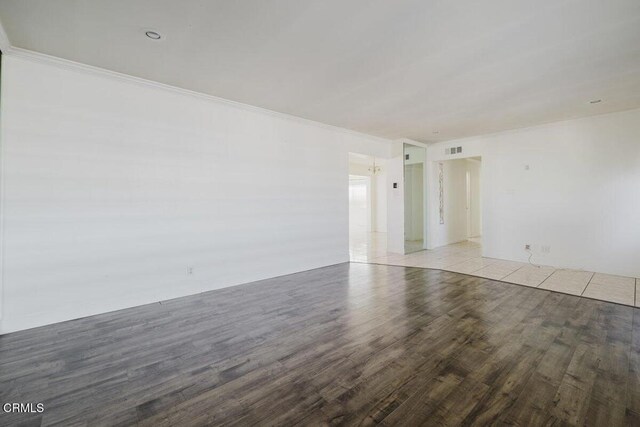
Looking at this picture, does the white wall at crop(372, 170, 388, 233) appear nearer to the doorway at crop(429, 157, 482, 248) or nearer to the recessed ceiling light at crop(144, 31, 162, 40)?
the doorway at crop(429, 157, 482, 248)

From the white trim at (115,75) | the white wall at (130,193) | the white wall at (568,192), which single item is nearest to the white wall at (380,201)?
the white wall at (568,192)

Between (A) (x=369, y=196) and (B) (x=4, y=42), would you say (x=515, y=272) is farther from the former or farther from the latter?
(B) (x=4, y=42)

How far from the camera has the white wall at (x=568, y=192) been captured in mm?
4529

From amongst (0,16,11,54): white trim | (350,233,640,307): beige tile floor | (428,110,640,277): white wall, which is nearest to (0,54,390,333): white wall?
(0,16,11,54): white trim

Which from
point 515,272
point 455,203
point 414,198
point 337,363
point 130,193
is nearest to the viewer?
point 337,363

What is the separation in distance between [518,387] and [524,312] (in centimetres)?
157

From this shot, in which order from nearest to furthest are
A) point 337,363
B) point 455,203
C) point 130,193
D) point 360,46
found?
point 337,363
point 360,46
point 130,193
point 455,203

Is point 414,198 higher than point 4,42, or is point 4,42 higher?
point 4,42

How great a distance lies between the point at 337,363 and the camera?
2.15 meters

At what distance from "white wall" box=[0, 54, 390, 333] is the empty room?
0.02m

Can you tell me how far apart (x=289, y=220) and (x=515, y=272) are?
13.4ft

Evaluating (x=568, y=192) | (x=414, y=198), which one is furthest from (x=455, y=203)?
(x=568, y=192)

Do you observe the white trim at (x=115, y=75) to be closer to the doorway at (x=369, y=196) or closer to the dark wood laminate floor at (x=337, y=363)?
the dark wood laminate floor at (x=337, y=363)

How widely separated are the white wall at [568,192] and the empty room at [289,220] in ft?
0.12
